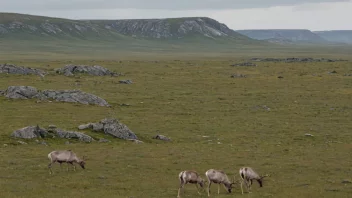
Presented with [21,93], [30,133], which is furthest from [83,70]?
[30,133]

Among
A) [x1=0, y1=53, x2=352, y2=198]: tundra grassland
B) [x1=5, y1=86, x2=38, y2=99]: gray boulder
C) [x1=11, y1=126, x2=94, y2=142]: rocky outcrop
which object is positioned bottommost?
[x1=0, y1=53, x2=352, y2=198]: tundra grassland

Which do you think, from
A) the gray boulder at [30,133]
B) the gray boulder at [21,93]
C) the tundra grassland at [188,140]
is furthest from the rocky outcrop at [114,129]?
the gray boulder at [21,93]

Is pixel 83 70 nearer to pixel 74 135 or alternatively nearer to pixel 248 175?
pixel 74 135

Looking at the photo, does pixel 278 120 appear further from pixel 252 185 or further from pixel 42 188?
pixel 42 188

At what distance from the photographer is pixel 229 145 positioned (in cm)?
4322

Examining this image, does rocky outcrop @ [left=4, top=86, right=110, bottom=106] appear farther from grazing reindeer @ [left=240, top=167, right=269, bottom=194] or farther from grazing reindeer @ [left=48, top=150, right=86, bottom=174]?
grazing reindeer @ [left=240, top=167, right=269, bottom=194]

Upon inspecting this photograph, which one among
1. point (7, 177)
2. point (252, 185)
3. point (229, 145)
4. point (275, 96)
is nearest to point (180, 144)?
point (229, 145)

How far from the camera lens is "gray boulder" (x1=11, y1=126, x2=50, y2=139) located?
41.5 metres

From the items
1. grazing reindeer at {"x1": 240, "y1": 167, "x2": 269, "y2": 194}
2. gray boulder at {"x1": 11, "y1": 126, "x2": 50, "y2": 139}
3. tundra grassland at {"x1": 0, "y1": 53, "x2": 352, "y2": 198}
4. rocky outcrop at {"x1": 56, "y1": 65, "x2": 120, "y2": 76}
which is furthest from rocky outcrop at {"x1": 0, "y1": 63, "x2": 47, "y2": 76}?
grazing reindeer at {"x1": 240, "y1": 167, "x2": 269, "y2": 194}

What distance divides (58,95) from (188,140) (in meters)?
25.6

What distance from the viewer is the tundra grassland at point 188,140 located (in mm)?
28438

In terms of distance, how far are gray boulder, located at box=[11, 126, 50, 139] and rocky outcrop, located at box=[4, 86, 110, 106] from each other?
20817mm

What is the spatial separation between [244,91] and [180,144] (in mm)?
40660

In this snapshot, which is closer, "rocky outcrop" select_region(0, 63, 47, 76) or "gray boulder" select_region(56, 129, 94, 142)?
"gray boulder" select_region(56, 129, 94, 142)
